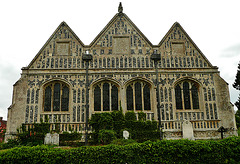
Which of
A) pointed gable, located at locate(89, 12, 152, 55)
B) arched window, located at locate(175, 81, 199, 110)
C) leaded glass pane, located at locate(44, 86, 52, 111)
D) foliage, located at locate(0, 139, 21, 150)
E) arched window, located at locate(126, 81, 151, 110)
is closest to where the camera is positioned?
foliage, located at locate(0, 139, 21, 150)

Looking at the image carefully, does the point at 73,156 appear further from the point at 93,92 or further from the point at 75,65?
the point at 75,65

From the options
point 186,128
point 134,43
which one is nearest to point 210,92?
point 186,128

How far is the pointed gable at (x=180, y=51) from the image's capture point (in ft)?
62.2

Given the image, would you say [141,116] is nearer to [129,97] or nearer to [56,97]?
[129,97]

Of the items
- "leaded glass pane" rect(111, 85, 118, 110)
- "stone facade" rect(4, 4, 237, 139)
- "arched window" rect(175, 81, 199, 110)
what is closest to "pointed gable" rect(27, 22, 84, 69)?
"stone facade" rect(4, 4, 237, 139)

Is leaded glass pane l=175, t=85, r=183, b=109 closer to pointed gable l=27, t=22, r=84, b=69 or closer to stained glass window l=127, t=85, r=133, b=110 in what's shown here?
stained glass window l=127, t=85, r=133, b=110

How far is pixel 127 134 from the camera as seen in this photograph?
16.4 m

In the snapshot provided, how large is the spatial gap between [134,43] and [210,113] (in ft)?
29.1

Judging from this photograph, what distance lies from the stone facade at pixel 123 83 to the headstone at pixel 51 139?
3.35 ft

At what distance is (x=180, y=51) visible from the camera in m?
19.4

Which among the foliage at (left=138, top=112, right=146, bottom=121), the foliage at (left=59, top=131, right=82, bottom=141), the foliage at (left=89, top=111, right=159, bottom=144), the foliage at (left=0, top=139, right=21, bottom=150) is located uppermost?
the foliage at (left=138, top=112, right=146, bottom=121)

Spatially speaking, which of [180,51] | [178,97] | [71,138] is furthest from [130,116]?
[180,51]

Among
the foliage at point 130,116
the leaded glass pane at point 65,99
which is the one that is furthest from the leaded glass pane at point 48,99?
the foliage at point 130,116

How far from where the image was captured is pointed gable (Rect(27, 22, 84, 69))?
60.7ft
